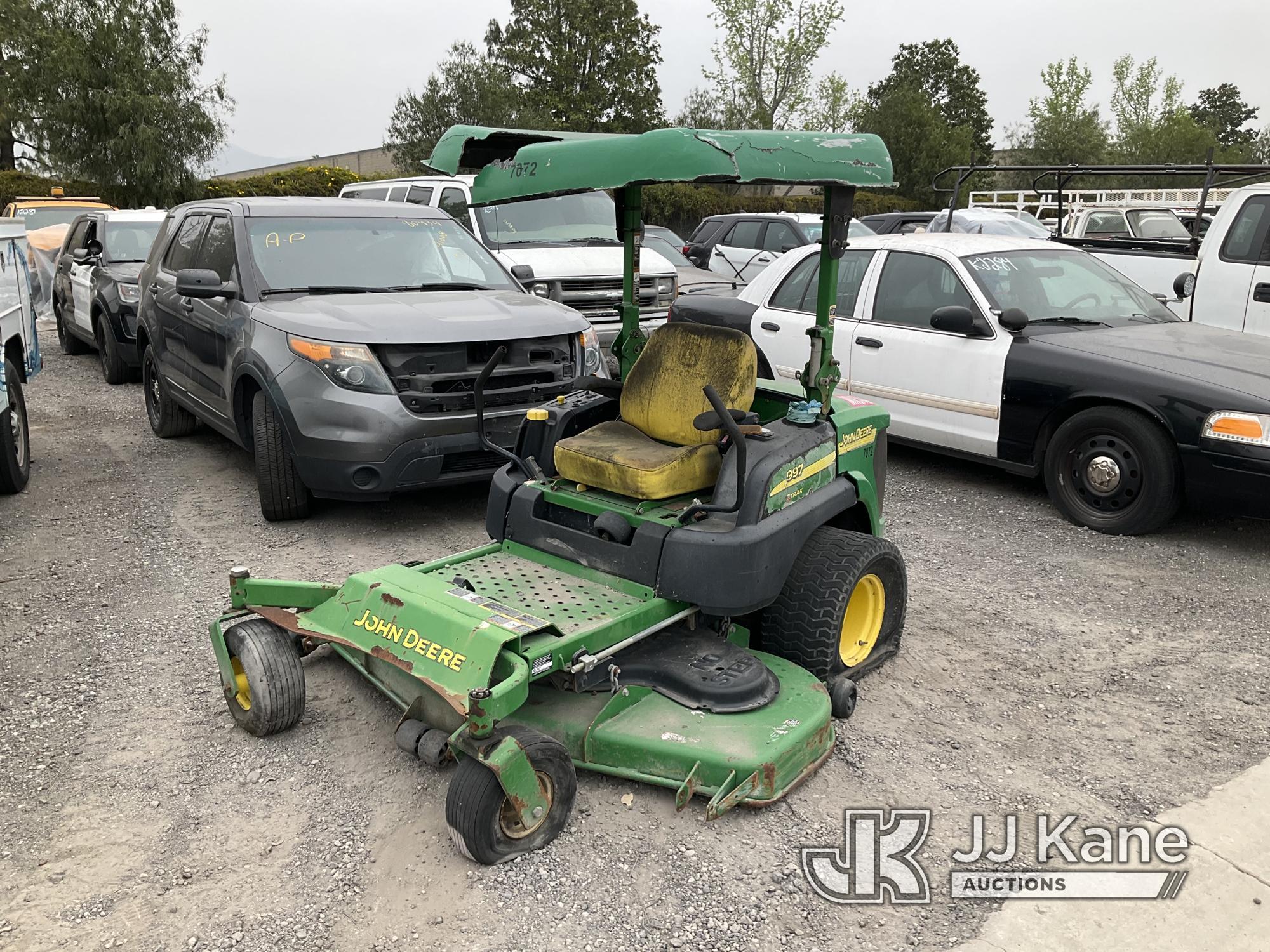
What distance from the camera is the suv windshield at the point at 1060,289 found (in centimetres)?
657

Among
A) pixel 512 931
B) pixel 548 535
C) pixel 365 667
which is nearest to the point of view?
pixel 512 931

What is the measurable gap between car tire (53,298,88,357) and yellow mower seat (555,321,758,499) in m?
10.8

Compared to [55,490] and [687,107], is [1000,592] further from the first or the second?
[687,107]

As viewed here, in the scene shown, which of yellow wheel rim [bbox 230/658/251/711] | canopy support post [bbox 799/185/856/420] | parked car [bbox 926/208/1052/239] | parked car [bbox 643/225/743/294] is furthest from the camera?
parked car [bbox 643/225/743/294]

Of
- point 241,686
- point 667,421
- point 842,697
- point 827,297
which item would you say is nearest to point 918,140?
point 827,297

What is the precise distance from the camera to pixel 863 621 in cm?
421

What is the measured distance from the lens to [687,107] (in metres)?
45.3

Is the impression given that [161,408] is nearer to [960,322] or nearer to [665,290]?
[665,290]

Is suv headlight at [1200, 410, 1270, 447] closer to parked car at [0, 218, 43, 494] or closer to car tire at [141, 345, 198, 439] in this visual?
parked car at [0, 218, 43, 494]

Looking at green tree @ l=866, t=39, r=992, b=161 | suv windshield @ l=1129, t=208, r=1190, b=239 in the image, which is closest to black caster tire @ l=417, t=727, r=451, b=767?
suv windshield @ l=1129, t=208, r=1190, b=239

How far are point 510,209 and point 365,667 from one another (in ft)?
24.7

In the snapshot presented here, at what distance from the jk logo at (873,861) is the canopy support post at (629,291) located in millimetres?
2193

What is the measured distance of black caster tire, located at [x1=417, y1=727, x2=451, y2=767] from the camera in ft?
10.5

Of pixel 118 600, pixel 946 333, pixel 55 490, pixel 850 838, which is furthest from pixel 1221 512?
pixel 55 490
